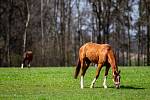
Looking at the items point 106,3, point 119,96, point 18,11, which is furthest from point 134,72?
point 18,11

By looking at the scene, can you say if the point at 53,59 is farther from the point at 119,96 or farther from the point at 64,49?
the point at 119,96

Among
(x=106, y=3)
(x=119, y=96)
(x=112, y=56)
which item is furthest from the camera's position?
(x=106, y=3)

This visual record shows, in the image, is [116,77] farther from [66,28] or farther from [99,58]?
[66,28]

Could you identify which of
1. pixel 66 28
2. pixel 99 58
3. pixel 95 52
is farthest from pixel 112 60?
pixel 66 28

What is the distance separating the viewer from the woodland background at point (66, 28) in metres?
80.9

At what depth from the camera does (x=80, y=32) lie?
89.5m

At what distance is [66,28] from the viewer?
9138 cm

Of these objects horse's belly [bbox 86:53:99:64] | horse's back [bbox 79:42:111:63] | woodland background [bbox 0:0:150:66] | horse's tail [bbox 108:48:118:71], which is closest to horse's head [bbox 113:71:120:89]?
horse's tail [bbox 108:48:118:71]

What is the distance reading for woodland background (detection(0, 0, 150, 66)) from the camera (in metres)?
80.9

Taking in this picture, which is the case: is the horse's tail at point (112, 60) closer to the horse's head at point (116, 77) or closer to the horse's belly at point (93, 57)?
the horse's head at point (116, 77)

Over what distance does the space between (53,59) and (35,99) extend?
6304cm

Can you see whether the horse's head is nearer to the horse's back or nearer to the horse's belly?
the horse's back

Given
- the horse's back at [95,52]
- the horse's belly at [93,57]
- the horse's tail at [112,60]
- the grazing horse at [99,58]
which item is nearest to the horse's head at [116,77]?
the grazing horse at [99,58]

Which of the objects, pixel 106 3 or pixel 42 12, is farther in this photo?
pixel 42 12
